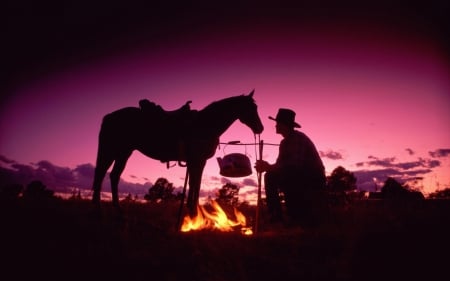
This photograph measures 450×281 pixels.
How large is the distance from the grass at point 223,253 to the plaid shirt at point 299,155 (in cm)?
152

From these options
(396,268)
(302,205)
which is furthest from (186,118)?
(396,268)

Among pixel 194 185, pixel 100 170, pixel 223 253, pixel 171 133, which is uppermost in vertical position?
pixel 171 133

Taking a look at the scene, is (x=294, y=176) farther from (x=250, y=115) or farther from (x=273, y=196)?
(x=250, y=115)

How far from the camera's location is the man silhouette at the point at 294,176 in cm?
644

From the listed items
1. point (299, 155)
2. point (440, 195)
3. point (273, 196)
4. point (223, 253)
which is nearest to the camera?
point (223, 253)

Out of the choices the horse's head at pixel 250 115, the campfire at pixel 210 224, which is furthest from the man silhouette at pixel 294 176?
the campfire at pixel 210 224

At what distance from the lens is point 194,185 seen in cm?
677

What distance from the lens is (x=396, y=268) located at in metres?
3.47

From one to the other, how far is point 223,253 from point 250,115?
389cm

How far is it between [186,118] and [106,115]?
2.99 metres

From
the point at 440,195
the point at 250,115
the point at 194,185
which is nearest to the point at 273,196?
the point at 194,185

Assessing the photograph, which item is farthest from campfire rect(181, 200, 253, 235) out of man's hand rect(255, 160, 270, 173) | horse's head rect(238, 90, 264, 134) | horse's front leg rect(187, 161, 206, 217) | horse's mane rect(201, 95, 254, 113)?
horse's mane rect(201, 95, 254, 113)

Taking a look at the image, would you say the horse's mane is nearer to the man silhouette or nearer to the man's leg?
the man silhouette

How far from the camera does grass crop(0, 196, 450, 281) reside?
131 inches
